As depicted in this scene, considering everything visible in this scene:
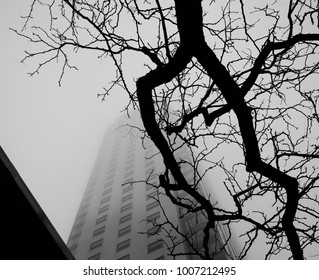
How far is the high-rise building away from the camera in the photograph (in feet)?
98.7

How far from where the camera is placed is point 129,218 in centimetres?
3797

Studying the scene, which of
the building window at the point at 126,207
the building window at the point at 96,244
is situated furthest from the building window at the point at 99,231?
the building window at the point at 126,207

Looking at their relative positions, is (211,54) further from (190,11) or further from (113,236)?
(113,236)

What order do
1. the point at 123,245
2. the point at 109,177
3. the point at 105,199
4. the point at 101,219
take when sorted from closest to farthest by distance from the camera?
the point at 123,245 → the point at 101,219 → the point at 105,199 → the point at 109,177

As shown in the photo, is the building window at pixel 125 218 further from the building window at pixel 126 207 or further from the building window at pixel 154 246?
the building window at pixel 154 246

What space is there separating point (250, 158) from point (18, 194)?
2694mm

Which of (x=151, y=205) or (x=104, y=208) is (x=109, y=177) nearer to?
(x=104, y=208)

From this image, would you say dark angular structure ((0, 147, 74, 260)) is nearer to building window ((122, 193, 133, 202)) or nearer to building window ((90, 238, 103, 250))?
building window ((90, 238, 103, 250))

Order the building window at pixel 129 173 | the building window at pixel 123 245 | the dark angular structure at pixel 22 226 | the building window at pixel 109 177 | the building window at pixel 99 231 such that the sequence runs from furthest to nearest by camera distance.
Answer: the building window at pixel 109 177 → the building window at pixel 129 173 → the building window at pixel 99 231 → the building window at pixel 123 245 → the dark angular structure at pixel 22 226

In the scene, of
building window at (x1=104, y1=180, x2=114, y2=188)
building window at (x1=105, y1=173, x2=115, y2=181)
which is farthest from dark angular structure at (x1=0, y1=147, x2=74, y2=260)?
building window at (x1=105, y1=173, x2=115, y2=181)

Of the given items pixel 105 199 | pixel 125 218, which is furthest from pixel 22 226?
pixel 105 199

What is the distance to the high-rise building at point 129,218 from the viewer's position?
30.1 m

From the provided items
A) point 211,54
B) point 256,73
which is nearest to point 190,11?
point 211,54

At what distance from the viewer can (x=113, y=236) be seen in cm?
3578
